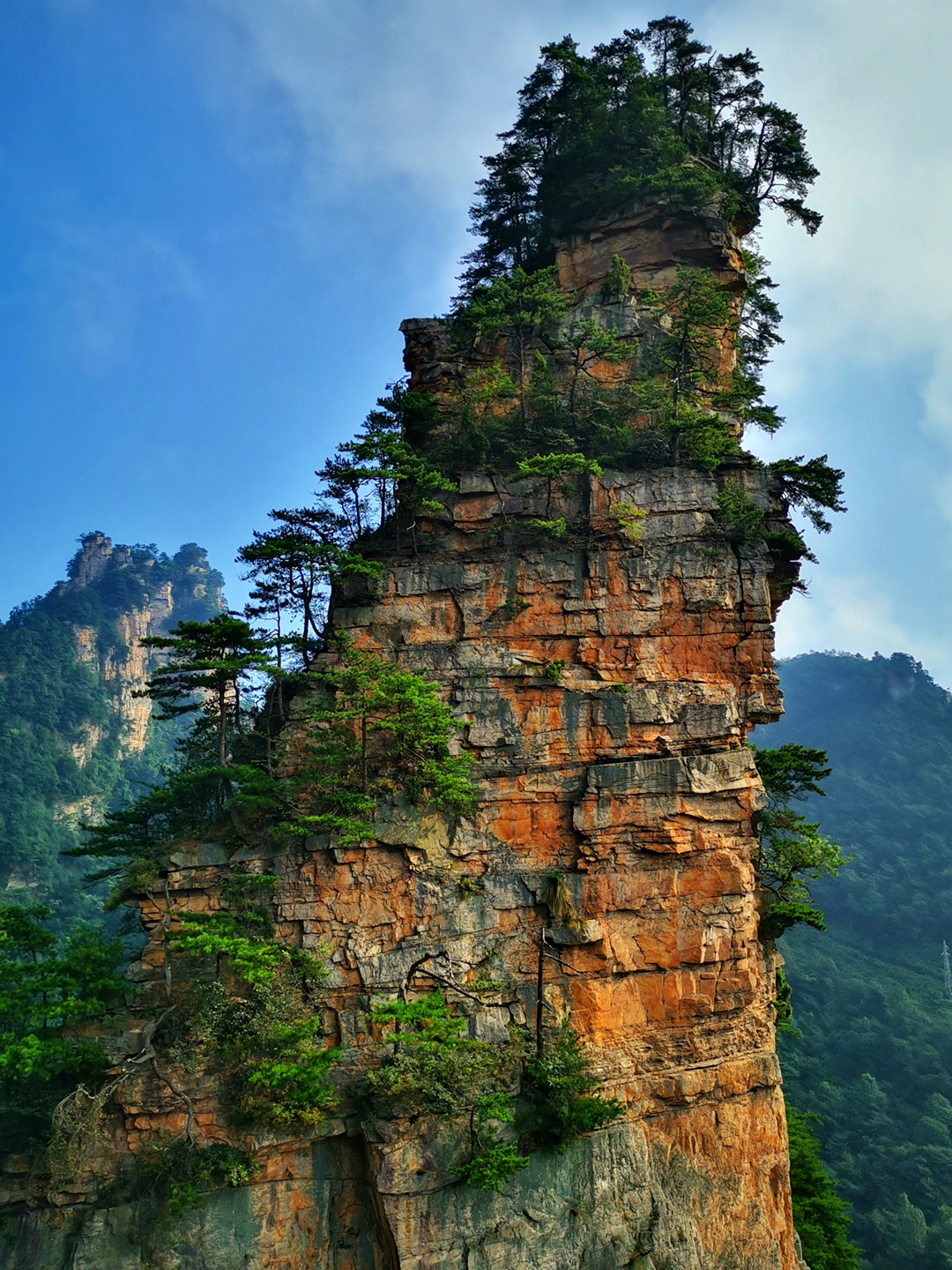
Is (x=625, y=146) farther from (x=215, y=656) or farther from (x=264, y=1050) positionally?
(x=264, y=1050)

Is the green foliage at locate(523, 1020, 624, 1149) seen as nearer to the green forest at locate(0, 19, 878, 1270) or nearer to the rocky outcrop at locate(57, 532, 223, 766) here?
the green forest at locate(0, 19, 878, 1270)

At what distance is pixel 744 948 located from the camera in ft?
63.7

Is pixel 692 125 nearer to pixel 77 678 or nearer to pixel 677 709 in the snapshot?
pixel 677 709

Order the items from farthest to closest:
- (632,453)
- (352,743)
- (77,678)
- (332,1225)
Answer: (77,678)
(632,453)
(352,743)
(332,1225)

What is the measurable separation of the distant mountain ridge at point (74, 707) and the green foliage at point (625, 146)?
3306 cm

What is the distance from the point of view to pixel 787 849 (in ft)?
68.1

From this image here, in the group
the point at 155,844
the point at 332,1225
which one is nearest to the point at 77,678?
the point at 155,844

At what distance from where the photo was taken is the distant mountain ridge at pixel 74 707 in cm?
5144

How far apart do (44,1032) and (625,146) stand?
28.1 meters

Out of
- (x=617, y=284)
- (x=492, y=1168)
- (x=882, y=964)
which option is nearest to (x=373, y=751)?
(x=492, y=1168)

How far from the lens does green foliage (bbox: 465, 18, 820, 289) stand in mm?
26531

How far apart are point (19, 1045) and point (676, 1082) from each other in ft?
42.5

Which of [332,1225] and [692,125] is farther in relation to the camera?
[692,125]

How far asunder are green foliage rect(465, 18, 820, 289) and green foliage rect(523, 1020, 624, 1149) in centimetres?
2222
